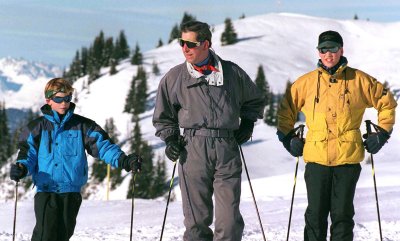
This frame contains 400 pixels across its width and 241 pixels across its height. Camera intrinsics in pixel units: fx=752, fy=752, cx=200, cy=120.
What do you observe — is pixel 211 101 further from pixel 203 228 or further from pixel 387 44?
pixel 387 44

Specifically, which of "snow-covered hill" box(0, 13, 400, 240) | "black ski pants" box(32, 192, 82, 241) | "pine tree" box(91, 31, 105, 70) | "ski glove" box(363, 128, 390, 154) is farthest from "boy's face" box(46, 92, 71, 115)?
"pine tree" box(91, 31, 105, 70)

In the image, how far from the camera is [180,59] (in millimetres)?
106750

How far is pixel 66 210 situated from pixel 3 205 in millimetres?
7883

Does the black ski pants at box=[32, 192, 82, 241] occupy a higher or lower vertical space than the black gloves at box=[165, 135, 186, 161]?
lower

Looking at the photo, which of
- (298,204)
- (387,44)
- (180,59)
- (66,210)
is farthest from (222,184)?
(387,44)

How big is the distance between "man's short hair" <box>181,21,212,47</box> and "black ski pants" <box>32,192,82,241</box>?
1642 millimetres

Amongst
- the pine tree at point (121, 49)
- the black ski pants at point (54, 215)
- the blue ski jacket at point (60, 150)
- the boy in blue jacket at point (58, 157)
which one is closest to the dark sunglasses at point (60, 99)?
the boy in blue jacket at point (58, 157)

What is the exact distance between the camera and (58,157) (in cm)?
613

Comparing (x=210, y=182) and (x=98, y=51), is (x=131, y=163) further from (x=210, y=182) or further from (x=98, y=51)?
(x=98, y=51)

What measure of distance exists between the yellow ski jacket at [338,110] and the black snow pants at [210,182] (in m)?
0.74

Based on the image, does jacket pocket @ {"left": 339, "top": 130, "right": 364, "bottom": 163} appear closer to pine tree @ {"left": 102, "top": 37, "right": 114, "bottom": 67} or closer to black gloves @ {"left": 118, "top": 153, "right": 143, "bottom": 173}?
black gloves @ {"left": 118, "top": 153, "right": 143, "bottom": 173}

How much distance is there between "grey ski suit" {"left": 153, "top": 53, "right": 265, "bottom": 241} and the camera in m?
5.82

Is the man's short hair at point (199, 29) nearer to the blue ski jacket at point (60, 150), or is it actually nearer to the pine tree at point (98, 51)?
the blue ski jacket at point (60, 150)

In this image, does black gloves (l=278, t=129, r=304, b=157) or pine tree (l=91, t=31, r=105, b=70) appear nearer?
black gloves (l=278, t=129, r=304, b=157)
